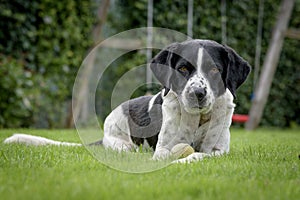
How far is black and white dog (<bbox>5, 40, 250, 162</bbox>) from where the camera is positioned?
3.14 meters

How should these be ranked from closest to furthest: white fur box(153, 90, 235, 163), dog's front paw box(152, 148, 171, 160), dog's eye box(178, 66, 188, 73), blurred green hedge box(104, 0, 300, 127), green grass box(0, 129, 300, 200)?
green grass box(0, 129, 300, 200) → dog's front paw box(152, 148, 171, 160) → dog's eye box(178, 66, 188, 73) → white fur box(153, 90, 235, 163) → blurred green hedge box(104, 0, 300, 127)

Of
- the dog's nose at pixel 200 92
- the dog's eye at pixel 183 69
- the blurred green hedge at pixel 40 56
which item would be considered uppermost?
the dog's eye at pixel 183 69

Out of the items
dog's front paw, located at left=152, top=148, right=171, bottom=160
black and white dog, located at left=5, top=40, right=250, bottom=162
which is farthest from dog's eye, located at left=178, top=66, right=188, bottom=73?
dog's front paw, located at left=152, top=148, right=171, bottom=160

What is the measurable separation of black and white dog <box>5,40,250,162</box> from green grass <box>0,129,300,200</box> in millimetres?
318

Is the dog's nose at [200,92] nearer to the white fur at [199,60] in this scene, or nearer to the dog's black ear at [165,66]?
the white fur at [199,60]

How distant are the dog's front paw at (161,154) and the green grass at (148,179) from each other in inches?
7.7

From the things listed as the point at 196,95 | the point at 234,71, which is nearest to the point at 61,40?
the point at 234,71

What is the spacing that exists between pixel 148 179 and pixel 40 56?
521cm

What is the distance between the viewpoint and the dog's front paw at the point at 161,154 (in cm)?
307

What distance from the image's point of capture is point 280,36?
8.92 meters

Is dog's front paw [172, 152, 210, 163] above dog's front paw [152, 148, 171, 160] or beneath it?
above

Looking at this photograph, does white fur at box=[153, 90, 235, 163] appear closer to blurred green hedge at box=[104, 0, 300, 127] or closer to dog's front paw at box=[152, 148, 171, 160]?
dog's front paw at box=[152, 148, 171, 160]

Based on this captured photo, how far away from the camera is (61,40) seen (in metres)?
7.46

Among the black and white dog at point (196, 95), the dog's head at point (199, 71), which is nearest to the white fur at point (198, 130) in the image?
the black and white dog at point (196, 95)
